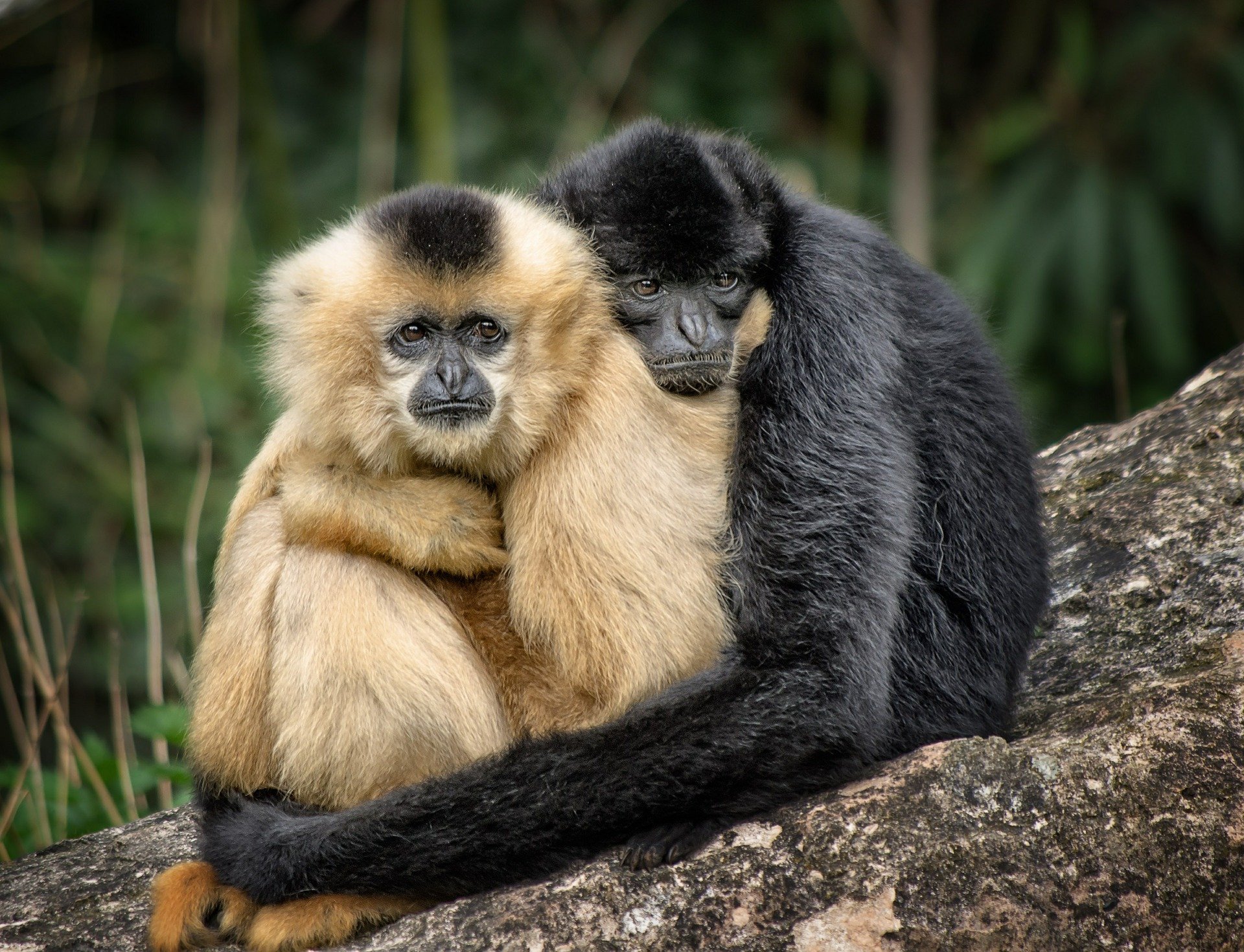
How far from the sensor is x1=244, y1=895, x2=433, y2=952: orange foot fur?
312 centimetres

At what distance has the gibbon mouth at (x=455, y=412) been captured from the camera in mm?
3619

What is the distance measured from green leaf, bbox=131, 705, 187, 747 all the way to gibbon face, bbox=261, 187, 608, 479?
128 cm

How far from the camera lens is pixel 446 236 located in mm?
3727

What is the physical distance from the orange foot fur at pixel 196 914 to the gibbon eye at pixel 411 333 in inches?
64.4

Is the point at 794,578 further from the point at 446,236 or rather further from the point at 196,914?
the point at 196,914

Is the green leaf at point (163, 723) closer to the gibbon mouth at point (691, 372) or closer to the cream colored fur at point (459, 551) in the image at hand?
the cream colored fur at point (459, 551)

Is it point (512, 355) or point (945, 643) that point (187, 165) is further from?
point (945, 643)

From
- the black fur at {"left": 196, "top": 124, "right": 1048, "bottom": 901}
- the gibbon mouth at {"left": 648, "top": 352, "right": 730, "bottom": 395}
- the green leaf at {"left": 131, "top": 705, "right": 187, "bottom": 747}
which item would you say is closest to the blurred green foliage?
the green leaf at {"left": 131, "top": 705, "right": 187, "bottom": 747}

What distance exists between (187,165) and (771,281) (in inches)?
249

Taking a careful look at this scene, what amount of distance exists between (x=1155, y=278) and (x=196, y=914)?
21.8ft

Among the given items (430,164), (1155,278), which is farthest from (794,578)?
(430,164)

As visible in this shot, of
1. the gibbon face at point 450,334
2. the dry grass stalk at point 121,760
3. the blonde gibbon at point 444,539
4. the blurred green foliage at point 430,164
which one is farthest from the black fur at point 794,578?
the blurred green foliage at point 430,164

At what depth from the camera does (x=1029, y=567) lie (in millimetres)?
3883

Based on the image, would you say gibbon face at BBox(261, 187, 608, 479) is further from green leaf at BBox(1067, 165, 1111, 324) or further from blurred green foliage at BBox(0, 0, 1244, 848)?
green leaf at BBox(1067, 165, 1111, 324)
